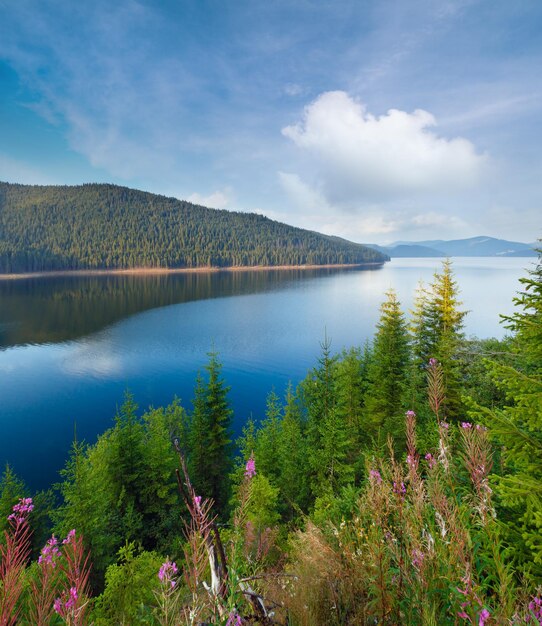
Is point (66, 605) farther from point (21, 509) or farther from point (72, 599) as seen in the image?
point (21, 509)

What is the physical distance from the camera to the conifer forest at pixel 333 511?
1752 millimetres

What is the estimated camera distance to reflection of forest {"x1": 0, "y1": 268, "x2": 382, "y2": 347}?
60.4 meters

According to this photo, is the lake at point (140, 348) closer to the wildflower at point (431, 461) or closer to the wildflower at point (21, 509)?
the wildflower at point (431, 461)

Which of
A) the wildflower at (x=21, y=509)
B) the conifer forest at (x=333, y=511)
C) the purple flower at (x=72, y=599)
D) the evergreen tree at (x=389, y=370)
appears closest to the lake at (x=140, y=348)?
the conifer forest at (x=333, y=511)

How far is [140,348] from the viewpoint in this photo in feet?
160

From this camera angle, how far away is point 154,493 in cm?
1731

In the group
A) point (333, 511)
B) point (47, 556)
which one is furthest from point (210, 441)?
point (47, 556)

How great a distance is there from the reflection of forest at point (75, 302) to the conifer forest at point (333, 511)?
1874 inches

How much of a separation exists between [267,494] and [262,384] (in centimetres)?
2293

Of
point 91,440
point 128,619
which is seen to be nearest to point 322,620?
point 128,619

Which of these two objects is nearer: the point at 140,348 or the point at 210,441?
the point at 210,441

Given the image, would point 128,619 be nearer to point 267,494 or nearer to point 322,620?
point 267,494

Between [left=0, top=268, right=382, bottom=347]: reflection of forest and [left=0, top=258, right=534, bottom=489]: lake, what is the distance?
394mm

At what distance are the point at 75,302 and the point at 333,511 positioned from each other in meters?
98.4
